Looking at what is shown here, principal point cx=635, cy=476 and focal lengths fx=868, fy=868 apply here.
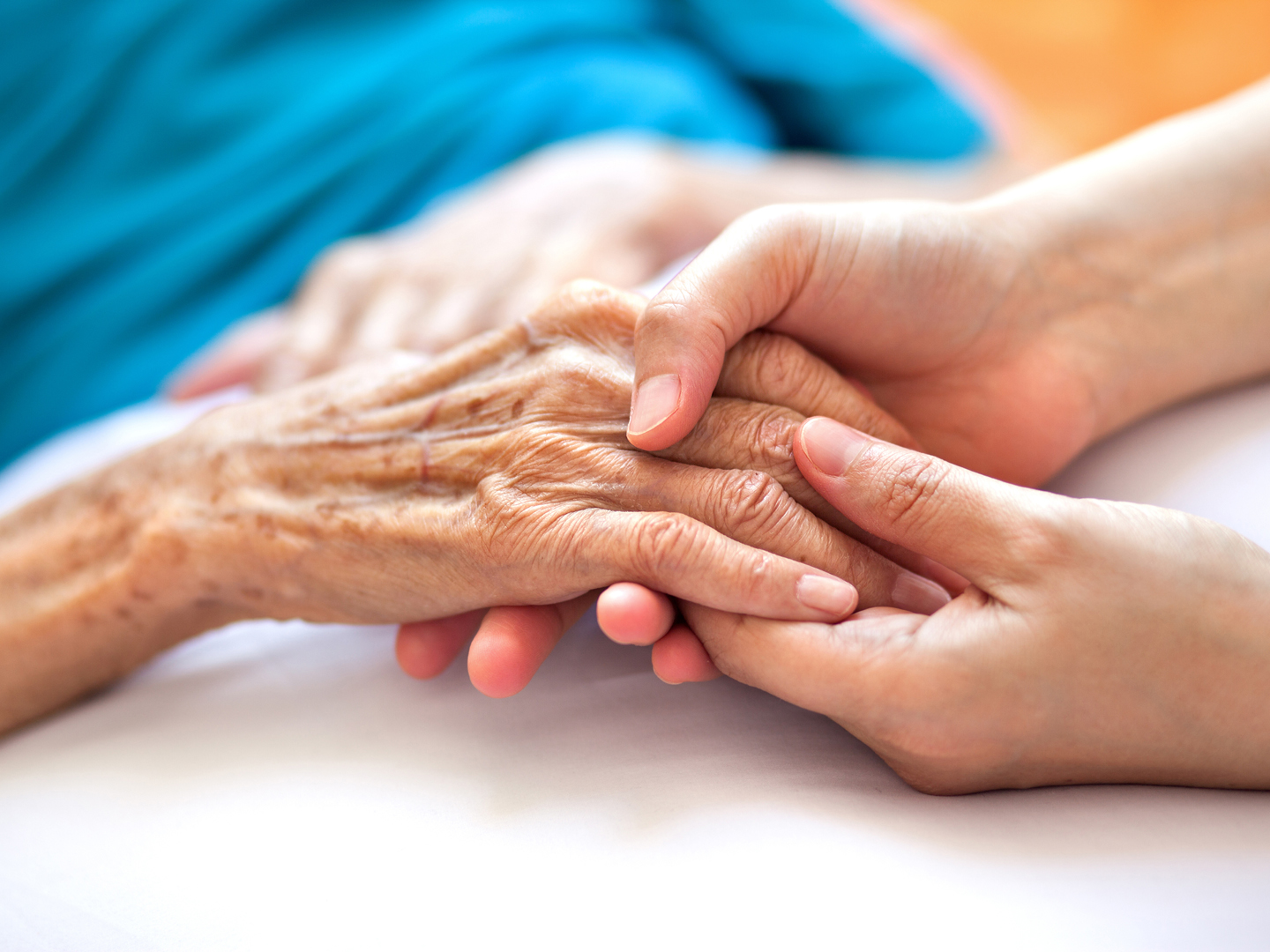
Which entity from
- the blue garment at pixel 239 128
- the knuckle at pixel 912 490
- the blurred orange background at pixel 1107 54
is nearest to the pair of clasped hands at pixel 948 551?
the knuckle at pixel 912 490

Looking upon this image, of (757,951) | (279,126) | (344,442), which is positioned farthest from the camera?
(279,126)

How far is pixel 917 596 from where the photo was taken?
2.42 ft

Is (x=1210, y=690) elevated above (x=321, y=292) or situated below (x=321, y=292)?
below

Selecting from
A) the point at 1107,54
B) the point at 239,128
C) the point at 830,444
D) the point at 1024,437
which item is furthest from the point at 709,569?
the point at 1107,54

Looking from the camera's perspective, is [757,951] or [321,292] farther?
[321,292]

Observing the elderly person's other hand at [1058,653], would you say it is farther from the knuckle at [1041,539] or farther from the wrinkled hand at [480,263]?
the wrinkled hand at [480,263]

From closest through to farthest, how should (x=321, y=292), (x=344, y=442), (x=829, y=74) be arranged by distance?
(x=344, y=442) → (x=321, y=292) → (x=829, y=74)

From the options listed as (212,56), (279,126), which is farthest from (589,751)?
(212,56)

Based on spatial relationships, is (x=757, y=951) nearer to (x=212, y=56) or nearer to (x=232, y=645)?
(x=232, y=645)

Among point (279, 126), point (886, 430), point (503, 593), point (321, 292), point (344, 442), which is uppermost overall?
point (279, 126)

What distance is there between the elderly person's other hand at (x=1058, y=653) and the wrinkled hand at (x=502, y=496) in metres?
0.07

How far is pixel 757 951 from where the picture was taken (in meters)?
0.58

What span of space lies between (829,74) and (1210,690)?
1487 millimetres

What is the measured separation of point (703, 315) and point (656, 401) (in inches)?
3.3
